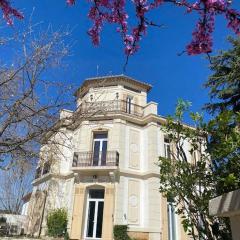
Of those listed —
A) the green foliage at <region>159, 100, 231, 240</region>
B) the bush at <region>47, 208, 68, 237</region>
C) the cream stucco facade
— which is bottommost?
the green foliage at <region>159, 100, 231, 240</region>

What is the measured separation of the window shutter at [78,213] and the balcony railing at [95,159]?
1407 millimetres

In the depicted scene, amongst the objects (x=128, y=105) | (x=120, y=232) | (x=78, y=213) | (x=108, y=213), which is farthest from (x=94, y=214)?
(x=128, y=105)

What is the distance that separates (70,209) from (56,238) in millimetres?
1771

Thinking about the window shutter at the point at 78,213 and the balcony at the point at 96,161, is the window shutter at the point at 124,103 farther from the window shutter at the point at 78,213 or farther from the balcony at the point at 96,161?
the window shutter at the point at 78,213

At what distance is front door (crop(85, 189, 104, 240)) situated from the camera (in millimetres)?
17391

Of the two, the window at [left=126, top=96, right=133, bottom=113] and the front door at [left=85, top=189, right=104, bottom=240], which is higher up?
the window at [left=126, top=96, right=133, bottom=113]

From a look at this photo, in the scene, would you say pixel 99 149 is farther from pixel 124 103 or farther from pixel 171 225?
pixel 171 225

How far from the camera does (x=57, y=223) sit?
1752 centimetres

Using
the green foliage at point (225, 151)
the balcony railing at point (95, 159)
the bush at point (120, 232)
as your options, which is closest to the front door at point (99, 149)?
the balcony railing at point (95, 159)

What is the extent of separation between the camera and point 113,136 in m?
19.4

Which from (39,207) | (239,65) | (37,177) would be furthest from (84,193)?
(239,65)

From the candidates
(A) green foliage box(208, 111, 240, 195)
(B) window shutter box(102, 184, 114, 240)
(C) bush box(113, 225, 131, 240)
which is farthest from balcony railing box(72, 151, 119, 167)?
(A) green foliage box(208, 111, 240, 195)

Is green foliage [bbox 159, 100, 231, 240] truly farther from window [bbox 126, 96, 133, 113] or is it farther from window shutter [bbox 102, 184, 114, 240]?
window [bbox 126, 96, 133, 113]

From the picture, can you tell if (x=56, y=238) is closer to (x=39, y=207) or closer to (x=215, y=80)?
(x=39, y=207)
